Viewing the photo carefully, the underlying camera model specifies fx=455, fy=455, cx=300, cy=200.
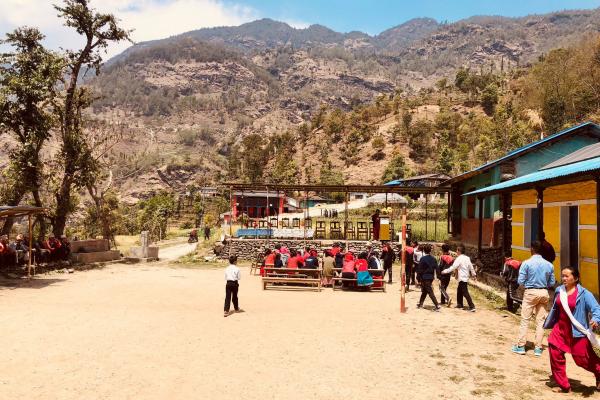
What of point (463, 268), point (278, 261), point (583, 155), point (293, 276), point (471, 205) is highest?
point (583, 155)

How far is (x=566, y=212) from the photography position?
40.1 feet

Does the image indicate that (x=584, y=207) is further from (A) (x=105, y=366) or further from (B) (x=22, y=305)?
(B) (x=22, y=305)

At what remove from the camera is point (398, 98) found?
92.6 metres

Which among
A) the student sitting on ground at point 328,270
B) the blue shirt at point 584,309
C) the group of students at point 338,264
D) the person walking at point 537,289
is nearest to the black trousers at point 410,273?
the group of students at point 338,264

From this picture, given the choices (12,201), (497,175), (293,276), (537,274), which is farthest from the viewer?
(12,201)

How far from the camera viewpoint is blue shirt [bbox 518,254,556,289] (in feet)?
23.0

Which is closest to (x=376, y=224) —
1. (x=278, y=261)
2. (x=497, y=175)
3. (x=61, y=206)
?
(x=497, y=175)

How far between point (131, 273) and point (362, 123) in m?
72.8

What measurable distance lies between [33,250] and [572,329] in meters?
17.7

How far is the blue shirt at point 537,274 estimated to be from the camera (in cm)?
702

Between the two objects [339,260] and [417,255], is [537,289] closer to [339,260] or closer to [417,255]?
[417,255]

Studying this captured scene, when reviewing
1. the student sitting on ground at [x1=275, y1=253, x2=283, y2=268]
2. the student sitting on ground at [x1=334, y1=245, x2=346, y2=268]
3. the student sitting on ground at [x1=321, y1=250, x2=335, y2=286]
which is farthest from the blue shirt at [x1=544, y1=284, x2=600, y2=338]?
the student sitting on ground at [x1=275, y1=253, x2=283, y2=268]

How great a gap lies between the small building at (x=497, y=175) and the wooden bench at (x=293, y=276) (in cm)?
641

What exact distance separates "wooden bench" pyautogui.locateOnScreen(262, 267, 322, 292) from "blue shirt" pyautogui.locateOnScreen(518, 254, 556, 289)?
713 cm
